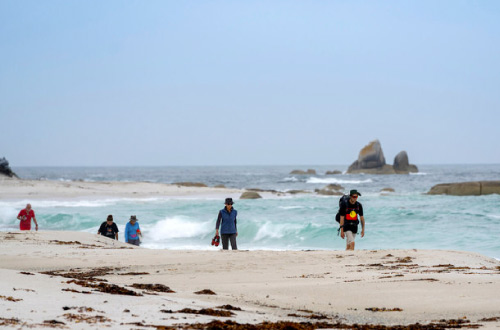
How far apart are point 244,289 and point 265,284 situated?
567mm

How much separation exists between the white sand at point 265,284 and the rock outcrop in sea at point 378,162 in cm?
8402

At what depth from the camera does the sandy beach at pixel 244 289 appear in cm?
562

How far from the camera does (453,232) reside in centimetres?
2258

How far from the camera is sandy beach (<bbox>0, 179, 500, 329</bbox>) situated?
562 cm

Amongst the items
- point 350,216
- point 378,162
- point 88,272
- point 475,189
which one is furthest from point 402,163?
point 88,272

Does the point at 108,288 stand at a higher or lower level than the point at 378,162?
lower

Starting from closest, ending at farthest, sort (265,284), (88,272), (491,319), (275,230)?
(491,319), (265,284), (88,272), (275,230)

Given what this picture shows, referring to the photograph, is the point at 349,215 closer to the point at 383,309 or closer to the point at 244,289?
the point at 244,289

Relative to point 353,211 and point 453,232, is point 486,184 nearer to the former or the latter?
point 453,232

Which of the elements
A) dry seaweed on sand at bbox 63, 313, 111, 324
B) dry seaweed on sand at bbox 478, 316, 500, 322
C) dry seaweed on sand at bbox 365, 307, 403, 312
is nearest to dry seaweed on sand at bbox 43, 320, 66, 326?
dry seaweed on sand at bbox 63, 313, 111, 324

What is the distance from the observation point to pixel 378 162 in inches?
3797

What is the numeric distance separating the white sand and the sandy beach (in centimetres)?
1

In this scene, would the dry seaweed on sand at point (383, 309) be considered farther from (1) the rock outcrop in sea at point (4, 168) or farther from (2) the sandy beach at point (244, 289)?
(1) the rock outcrop in sea at point (4, 168)

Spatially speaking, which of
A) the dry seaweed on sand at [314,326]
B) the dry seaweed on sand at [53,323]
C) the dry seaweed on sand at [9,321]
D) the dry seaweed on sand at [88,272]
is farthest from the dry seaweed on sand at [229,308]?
the dry seaweed on sand at [88,272]
